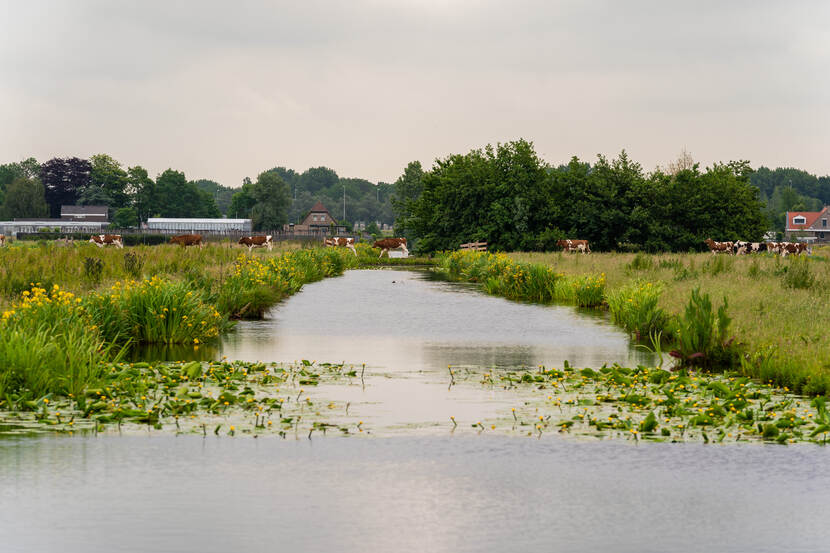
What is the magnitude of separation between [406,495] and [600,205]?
70385mm

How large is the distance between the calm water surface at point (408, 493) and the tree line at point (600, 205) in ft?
209

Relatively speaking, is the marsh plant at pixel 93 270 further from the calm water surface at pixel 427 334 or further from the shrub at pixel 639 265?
the shrub at pixel 639 265

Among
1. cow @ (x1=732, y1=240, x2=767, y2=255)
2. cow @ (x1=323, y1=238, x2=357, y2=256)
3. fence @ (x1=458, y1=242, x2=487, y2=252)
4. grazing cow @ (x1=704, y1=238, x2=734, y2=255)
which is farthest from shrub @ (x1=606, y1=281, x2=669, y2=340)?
cow @ (x1=323, y1=238, x2=357, y2=256)

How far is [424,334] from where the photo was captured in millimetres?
25578

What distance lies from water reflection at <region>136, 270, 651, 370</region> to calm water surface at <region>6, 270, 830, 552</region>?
585cm

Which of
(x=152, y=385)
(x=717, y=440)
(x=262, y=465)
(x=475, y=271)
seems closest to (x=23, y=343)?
(x=152, y=385)

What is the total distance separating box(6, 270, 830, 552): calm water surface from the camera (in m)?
8.05

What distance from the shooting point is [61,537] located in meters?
8.05

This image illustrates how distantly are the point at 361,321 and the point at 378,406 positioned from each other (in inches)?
580

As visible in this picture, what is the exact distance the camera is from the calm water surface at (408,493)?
8.05 metres

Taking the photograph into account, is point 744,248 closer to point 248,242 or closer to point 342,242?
point 342,242

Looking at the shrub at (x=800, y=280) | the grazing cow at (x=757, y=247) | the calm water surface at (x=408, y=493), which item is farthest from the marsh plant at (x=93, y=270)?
the grazing cow at (x=757, y=247)

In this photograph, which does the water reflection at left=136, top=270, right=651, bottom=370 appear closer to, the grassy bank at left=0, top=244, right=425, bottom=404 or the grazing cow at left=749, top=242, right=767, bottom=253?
the grassy bank at left=0, top=244, right=425, bottom=404

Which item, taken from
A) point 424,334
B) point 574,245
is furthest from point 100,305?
point 574,245
